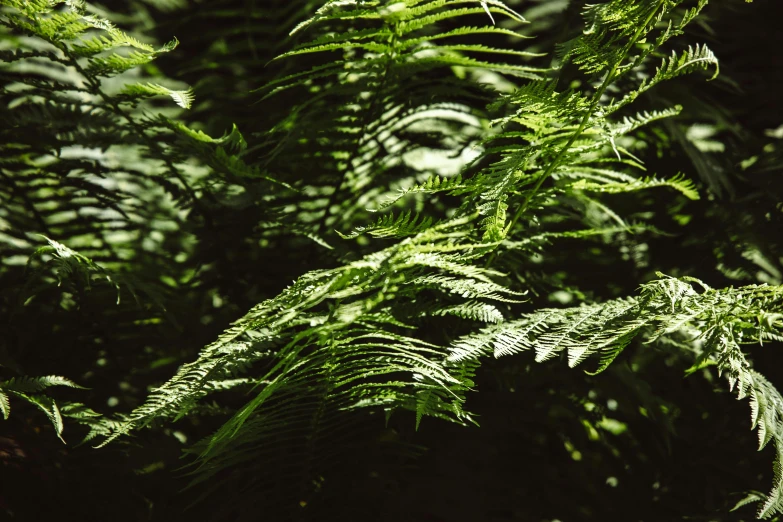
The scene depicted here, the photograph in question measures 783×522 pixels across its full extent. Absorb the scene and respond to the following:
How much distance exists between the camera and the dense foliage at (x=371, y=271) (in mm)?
640

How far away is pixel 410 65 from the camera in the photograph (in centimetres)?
84

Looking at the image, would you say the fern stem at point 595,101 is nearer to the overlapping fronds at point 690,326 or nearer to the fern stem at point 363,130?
the overlapping fronds at point 690,326

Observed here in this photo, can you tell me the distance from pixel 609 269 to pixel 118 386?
2.77 ft

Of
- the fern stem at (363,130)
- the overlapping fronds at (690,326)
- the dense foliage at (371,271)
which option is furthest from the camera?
the fern stem at (363,130)

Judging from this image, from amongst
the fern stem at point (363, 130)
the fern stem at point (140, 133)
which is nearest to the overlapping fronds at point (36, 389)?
the fern stem at point (140, 133)

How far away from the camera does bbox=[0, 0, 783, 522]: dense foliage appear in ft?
2.10

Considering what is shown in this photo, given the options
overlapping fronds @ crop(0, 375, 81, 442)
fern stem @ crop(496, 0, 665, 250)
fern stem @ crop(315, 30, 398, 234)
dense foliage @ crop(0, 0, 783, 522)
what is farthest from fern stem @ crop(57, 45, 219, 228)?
fern stem @ crop(496, 0, 665, 250)

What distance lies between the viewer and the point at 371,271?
56cm

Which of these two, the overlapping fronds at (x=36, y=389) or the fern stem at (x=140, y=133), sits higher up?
the fern stem at (x=140, y=133)

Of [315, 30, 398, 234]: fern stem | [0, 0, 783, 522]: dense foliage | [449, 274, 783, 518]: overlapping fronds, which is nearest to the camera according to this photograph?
[449, 274, 783, 518]: overlapping fronds

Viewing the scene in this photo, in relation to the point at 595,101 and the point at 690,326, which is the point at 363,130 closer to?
the point at 595,101

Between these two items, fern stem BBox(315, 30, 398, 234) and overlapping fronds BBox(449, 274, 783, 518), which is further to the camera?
fern stem BBox(315, 30, 398, 234)

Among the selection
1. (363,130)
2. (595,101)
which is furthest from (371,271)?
(363,130)

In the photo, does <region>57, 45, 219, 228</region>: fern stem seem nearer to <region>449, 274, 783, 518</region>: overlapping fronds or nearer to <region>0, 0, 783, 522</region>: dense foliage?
<region>0, 0, 783, 522</region>: dense foliage
